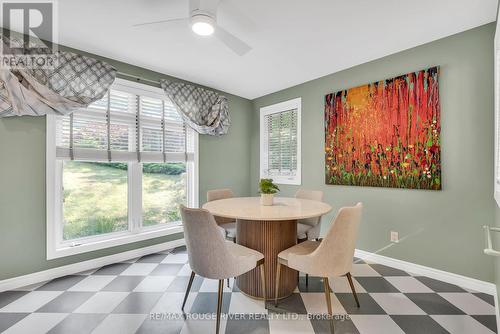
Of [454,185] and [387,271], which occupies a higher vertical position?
[454,185]

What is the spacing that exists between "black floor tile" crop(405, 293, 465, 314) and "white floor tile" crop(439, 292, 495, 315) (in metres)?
0.06

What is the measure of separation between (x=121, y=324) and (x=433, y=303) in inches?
97.9

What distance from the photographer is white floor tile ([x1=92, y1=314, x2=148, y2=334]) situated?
1603 mm

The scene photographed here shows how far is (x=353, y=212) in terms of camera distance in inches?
61.0

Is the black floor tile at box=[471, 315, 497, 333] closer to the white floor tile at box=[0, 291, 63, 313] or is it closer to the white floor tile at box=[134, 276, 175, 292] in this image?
A: the white floor tile at box=[134, 276, 175, 292]

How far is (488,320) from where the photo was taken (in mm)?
1687

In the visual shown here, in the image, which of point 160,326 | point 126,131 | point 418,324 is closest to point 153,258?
point 160,326

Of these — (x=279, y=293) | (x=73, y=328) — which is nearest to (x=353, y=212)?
(x=279, y=293)

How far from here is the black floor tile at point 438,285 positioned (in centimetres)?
210

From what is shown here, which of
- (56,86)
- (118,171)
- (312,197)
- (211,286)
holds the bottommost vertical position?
(211,286)

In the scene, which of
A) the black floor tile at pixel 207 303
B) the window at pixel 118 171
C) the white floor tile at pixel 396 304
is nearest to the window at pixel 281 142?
the window at pixel 118 171

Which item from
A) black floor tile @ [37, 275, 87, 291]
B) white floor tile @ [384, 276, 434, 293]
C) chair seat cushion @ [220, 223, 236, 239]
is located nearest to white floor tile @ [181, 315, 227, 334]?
chair seat cushion @ [220, 223, 236, 239]

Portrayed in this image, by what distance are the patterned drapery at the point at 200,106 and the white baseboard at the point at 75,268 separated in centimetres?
178

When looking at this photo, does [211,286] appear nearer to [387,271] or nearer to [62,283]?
[62,283]
